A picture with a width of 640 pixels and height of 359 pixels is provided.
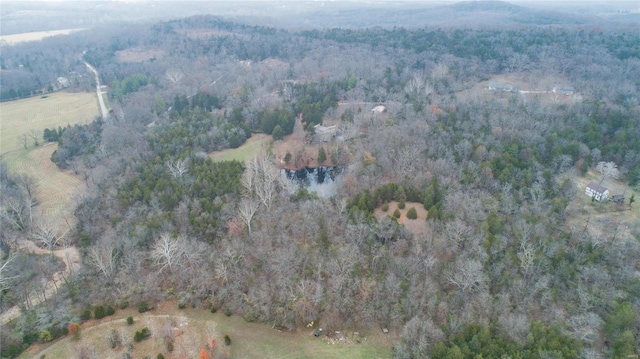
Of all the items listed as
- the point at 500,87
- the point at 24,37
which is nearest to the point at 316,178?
the point at 500,87

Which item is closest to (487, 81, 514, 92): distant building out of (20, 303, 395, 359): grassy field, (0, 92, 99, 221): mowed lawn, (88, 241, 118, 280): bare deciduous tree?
(20, 303, 395, 359): grassy field

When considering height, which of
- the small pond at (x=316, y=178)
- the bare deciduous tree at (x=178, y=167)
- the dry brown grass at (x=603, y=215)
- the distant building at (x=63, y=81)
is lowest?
the small pond at (x=316, y=178)

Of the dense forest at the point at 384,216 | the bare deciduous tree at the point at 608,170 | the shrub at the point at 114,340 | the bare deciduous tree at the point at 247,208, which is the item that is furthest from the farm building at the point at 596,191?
the shrub at the point at 114,340

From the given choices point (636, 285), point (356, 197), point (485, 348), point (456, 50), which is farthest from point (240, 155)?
point (456, 50)

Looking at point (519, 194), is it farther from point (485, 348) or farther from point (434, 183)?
point (485, 348)

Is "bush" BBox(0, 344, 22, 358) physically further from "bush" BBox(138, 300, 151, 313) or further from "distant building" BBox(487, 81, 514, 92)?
"distant building" BBox(487, 81, 514, 92)

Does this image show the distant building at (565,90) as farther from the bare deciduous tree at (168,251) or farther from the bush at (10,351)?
the bush at (10,351)
